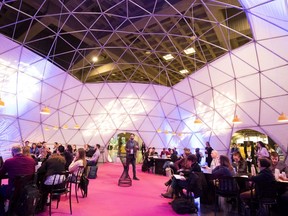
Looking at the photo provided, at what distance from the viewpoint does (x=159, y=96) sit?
64.4 ft

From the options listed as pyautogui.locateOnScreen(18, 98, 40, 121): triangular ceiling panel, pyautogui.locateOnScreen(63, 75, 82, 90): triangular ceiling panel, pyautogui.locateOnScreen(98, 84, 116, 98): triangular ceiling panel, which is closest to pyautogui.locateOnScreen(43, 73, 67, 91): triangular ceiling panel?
pyautogui.locateOnScreen(63, 75, 82, 90): triangular ceiling panel

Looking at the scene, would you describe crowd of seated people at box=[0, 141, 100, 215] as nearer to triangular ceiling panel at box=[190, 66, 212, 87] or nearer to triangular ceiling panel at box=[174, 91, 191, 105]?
triangular ceiling panel at box=[190, 66, 212, 87]

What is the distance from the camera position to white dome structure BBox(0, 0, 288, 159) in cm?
1102

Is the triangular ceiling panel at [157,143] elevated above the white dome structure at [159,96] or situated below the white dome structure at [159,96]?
below

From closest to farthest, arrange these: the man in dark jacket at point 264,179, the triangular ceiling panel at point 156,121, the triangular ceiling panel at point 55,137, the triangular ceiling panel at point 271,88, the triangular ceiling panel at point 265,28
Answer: the man in dark jacket at point 264,179 < the triangular ceiling panel at point 265,28 < the triangular ceiling panel at point 271,88 < the triangular ceiling panel at point 55,137 < the triangular ceiling panel at point 156,121

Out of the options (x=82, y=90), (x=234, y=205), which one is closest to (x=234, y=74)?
(x=234, y=205)

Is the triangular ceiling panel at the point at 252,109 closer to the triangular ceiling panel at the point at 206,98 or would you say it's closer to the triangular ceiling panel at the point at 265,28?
the triangular ceiling panel at the point at 206,98

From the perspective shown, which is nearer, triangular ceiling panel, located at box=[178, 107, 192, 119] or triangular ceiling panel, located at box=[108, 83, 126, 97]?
triangular ceiling panel, located at box=[178, 107, 192, 119]

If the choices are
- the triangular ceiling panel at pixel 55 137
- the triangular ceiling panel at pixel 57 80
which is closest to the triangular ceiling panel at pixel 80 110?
the triangular ceiling panel at pixel 55 137

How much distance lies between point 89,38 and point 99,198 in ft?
39.9

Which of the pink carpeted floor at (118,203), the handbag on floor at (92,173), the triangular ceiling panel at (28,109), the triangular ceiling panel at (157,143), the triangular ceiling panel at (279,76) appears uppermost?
the triangular ceiling panel at (279,76)

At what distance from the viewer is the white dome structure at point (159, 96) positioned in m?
11.0

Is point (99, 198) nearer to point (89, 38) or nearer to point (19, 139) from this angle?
point (89, 38)

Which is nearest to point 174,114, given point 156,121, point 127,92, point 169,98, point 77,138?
point 169,98
